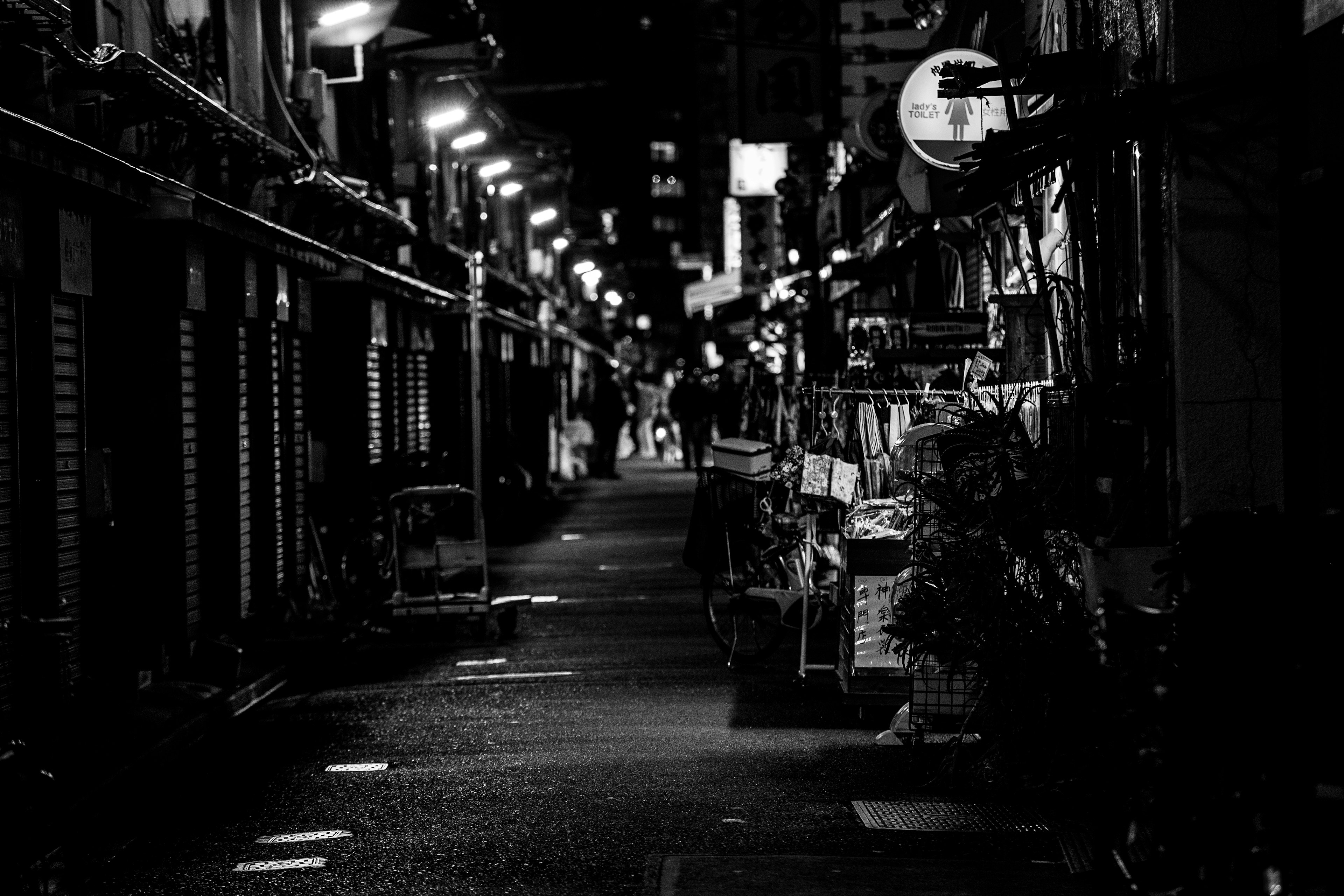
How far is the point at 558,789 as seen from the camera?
27.7 ft

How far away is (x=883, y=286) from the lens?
81.6 ft

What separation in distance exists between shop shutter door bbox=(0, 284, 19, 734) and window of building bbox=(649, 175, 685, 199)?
157 m

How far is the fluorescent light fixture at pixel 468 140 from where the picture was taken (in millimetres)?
25234

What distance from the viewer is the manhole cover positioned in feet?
22.8

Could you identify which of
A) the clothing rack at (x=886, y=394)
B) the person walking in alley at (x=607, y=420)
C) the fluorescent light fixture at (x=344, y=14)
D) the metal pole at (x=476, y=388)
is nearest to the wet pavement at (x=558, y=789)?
the metal pole at (x=476, y=388)

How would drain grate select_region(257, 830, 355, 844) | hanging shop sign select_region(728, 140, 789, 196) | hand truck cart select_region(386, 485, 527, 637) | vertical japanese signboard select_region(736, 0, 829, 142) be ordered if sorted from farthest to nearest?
1. hanging shop sign select_region(728, 140, 789, 196)
2. vertical japanese signboard select_region(736, 0, 829, 142)
3. hand truck cart select_region(386, 485, 527, 637)
4. drain grate select_region(257, 830, 355, 844)

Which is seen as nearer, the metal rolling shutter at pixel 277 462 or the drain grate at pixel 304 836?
the drain grate at pixel 304 836

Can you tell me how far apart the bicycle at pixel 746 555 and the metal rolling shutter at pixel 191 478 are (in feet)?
14.8

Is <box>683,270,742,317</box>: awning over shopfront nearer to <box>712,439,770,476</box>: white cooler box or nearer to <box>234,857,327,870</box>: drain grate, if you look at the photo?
<box>712,439,770,476</box>: white cooler box

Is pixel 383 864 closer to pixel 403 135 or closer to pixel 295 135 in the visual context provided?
pixel 295 135

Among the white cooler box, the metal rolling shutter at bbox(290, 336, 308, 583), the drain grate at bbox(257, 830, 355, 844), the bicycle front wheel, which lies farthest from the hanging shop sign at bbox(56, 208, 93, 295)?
the metal rolling shutter at bbox(290, 336, 308, 583)

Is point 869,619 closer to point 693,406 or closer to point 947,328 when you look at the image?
point 947,328

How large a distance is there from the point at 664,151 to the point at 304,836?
16335cm

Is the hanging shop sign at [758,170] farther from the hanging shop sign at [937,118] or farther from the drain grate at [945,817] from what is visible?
the drain grate at [945,817]
